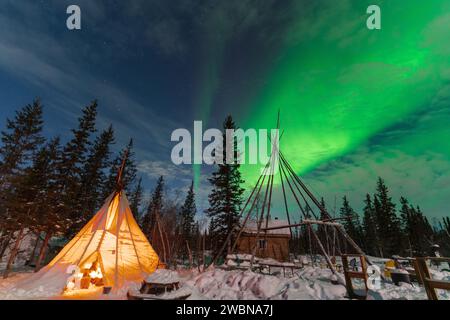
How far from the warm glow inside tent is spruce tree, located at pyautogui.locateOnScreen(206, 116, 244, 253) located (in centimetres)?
851

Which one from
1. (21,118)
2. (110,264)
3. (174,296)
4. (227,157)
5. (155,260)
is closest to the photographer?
(174,296)

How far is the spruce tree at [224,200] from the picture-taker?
20.1 meters

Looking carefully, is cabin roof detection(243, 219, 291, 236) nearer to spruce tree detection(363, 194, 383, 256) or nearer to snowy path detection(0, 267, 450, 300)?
snowy path detection(0, 267, 450, 300)

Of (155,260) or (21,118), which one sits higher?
(21,118)

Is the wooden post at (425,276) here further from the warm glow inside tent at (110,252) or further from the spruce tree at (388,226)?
the spruce tree at (388,226)

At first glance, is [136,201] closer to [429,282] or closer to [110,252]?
[110,252]

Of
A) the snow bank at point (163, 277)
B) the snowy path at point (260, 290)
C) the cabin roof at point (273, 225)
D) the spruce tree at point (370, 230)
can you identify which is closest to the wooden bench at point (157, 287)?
the snow bank at point (163, 277)

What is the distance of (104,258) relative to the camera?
386 inches

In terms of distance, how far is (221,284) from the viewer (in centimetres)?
740
